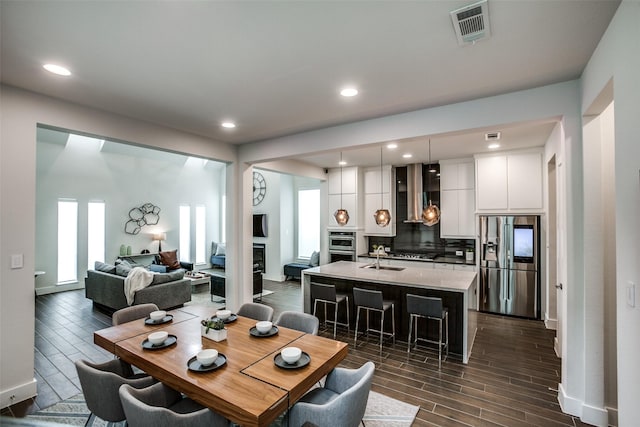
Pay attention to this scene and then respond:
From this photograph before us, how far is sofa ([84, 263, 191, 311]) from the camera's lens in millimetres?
5094

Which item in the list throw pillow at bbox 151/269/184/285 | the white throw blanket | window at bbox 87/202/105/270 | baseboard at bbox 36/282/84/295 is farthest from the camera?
window at bbox 87/202/105/270

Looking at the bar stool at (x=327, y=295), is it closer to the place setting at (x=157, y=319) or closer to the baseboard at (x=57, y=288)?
the place setting at (x=157, y=319)

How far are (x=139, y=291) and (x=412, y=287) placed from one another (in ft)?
13.9

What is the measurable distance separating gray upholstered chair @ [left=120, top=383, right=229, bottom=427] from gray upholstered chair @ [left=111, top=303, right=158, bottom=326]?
3.96ft

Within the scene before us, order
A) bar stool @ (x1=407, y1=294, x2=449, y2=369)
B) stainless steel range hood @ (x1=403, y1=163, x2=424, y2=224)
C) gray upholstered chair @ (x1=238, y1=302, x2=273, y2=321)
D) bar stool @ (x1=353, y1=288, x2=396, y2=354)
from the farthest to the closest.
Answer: stainless steel range hood @ (x1=403, y1=163, x2=424, y2=224)
bar stool @ (x1=353, y1=288, x2=396, y2=354)
bar stool @ (x1=407, y1=294, x2=449, y2=369)
gray upholstered chair @ (x1=238, y1=302, x2=273, y2=321)

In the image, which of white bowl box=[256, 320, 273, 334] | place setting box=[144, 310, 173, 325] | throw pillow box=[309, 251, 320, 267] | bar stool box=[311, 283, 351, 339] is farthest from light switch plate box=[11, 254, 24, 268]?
throw pillow box=[309, 251, 320, 267]

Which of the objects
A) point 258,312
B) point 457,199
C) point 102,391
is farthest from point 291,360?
point 457,199

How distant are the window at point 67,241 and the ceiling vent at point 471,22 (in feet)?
28.3

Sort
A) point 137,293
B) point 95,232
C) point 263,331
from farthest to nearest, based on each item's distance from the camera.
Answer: point 95,232 < point 137,293 < point 263,331

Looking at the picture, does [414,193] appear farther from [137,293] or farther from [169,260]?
[169,260]

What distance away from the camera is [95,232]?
763cm

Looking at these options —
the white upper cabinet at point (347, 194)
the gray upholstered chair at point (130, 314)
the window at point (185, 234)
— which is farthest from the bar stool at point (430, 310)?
the window at point (185, 234)

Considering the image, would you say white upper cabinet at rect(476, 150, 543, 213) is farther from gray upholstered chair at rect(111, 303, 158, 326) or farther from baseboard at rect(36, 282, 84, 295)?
baseboard at rect(36, 282, 84, 295)

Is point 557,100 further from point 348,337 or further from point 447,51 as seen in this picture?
point 348,337
